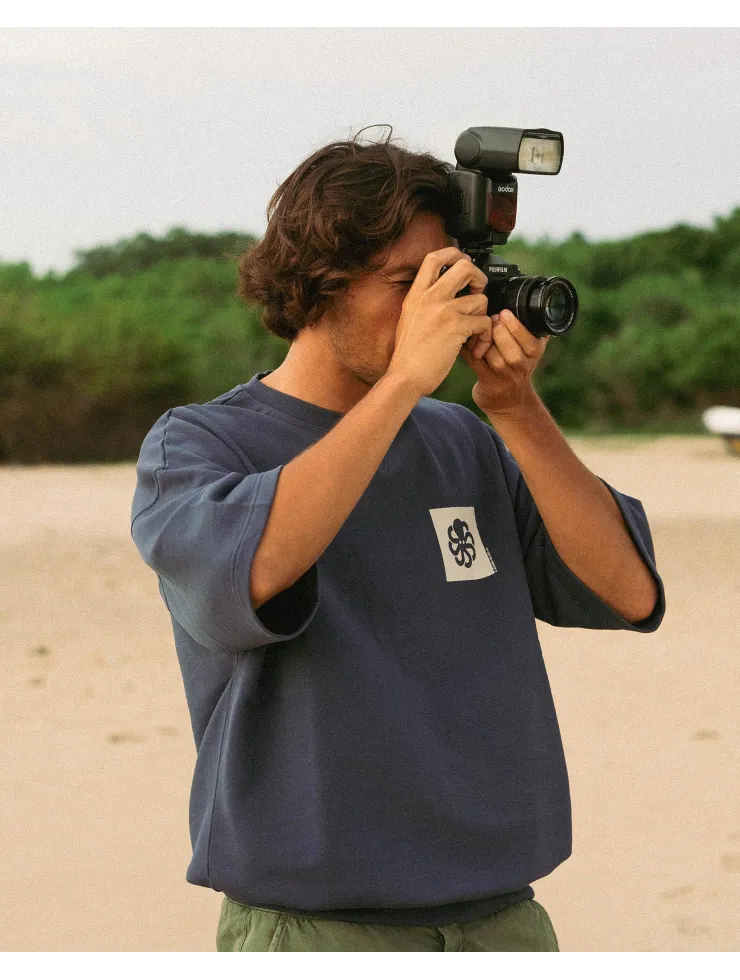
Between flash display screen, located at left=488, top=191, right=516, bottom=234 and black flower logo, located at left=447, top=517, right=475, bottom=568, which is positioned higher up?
flash display screen, located at left=488, top=191, right=516, bottom=234

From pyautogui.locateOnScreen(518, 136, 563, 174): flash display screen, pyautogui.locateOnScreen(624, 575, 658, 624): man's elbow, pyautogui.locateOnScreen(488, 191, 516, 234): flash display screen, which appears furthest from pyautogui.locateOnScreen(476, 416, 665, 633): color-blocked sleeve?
pyautogui.locateOnScreen(518, 136, 563, 174): flash display screen

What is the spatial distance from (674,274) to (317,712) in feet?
89.6

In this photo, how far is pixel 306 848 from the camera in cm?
173

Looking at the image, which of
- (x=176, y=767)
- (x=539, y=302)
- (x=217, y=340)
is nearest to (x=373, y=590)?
(x=539, y=302)

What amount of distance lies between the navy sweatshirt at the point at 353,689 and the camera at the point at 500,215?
0.27 meters

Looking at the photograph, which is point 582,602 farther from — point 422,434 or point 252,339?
point 252,339

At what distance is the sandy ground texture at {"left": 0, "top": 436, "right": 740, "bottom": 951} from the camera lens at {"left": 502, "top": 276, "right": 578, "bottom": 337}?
2.59 m

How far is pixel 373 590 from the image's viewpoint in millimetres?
1826

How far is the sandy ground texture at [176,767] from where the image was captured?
410cm

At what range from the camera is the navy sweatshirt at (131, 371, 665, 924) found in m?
1.71

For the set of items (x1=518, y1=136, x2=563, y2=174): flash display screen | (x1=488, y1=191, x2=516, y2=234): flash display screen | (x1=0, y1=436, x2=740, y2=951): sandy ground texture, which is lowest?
(x1=0, y1=436, x2=740, y2=951): sandy ground texture

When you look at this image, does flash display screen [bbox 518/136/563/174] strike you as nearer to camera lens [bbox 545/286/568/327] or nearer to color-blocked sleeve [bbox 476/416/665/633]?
camera lens [bbox 545/286/568/327]

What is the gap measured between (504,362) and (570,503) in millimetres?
244

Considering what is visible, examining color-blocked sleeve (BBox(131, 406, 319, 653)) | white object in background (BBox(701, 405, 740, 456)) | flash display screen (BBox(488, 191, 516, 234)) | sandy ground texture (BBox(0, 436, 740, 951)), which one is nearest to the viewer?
color-blocked sleeve (BBox(131, 406, 319, 653))
